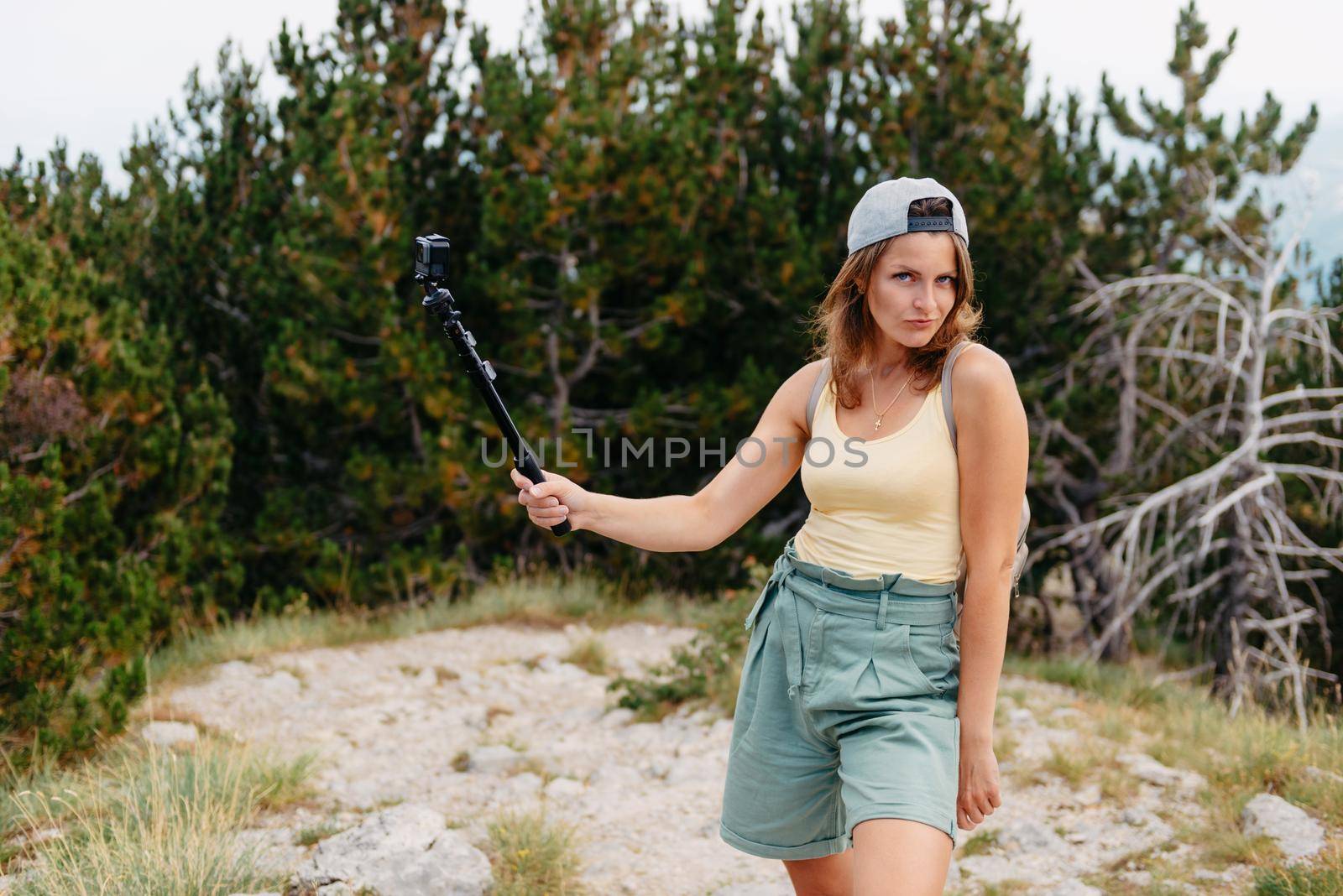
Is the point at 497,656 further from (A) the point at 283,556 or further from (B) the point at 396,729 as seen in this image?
(A) the point at 283,556

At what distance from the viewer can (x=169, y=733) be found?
5191 millimetres

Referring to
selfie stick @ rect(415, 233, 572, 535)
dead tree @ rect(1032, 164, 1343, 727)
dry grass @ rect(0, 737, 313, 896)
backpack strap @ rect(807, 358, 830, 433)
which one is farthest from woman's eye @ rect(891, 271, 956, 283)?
dead tree @ rect(1032, 164, 1343, 727)

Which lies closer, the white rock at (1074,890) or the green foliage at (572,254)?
the white rock at (1074,890)

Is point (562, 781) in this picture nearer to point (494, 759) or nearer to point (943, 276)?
point (494, 759)

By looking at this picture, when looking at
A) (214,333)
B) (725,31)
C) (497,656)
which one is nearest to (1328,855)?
(497,656)

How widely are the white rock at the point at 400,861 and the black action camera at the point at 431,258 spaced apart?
82.4 inches

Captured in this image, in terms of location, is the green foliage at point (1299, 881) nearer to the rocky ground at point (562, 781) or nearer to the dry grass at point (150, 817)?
the rocky ground at point (562, 781)

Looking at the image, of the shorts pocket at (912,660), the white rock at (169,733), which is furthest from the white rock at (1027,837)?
the white rock at (169,733)

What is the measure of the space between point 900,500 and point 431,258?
102 centimetres

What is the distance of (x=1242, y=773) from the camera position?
446cm

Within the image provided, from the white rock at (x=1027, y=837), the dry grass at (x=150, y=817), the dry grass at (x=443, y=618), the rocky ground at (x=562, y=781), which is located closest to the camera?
the dry grass at (x=150, y=817)

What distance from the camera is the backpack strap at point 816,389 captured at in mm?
2361

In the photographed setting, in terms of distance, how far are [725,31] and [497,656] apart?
5.84m

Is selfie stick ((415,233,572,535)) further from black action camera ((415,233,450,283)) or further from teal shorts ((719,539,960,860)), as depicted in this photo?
teal shorts ((719,539,960,860))
